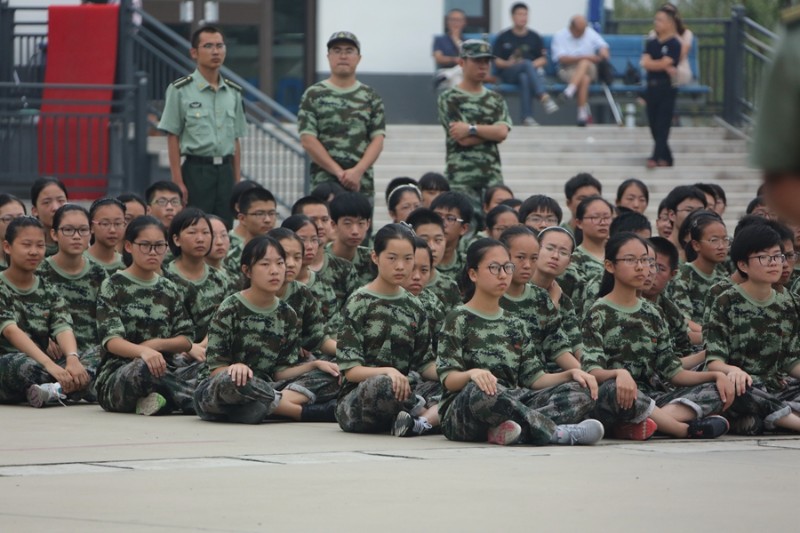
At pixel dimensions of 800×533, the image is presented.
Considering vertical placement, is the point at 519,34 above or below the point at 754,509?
above

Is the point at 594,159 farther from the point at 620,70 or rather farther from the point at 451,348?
the point at 451,348

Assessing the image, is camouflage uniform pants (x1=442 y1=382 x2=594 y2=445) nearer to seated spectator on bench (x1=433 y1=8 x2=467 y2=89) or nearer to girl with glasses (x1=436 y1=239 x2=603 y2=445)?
girl with glasses (x1=436 y1=239 x2=603 y2=445)

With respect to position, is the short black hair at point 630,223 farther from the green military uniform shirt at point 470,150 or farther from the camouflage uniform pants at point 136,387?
the camouflage uniform pants at point 136,387

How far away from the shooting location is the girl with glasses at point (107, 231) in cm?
1055

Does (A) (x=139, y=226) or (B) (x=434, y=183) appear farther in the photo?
(B) (x=434, y=183)

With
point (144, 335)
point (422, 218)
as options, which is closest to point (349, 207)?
point (422, 218)

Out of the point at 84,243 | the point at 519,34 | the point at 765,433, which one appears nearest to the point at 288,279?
the point at 84,243

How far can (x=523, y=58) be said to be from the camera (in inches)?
785

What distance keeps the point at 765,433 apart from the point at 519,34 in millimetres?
11766

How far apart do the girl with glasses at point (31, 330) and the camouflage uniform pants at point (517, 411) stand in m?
2.88

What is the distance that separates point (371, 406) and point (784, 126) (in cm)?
587

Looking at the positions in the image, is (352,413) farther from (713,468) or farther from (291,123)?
(291,123)

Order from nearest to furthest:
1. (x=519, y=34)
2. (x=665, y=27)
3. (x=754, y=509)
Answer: (x=754, y=509) → (x=665, y=27) → (x=519, y=34)

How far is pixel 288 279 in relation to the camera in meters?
9.41
